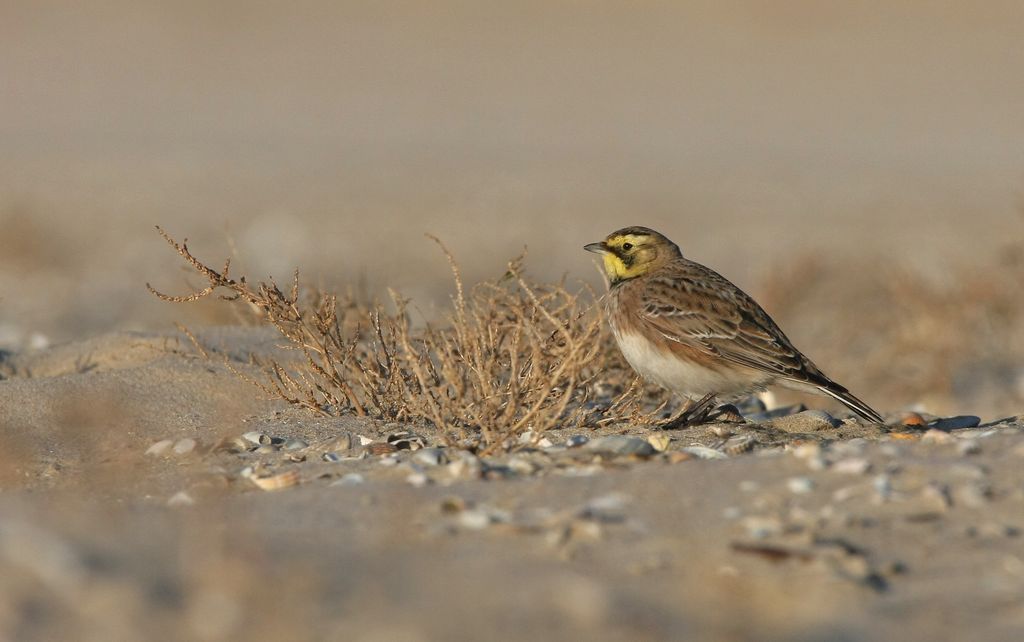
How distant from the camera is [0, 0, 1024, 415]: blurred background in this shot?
36.5 ft

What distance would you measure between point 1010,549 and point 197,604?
2.12m

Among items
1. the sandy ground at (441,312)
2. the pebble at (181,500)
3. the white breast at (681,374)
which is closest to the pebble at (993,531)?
the sandy ground at (441,312)

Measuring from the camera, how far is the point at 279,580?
3541mm

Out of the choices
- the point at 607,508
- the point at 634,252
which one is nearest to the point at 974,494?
the point at 607,508

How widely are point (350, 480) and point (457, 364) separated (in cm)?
146

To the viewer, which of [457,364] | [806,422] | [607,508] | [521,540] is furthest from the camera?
[806,422]

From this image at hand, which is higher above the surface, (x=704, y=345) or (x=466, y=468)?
(x=704, y=345)

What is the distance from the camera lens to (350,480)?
16.3 feet

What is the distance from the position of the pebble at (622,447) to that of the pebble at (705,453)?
0.44ft

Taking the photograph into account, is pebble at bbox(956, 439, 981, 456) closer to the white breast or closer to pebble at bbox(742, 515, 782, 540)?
pebble at bbox(742, 515, 782, 540)

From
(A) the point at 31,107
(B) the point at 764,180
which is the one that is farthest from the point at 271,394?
(A) the point at 31,107

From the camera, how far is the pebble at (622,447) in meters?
5.27

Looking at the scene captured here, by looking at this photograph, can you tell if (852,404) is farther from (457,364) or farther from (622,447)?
(457,364)

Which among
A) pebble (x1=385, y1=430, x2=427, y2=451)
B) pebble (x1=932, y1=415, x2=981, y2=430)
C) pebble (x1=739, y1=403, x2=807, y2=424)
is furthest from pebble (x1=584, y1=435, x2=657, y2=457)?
pebble (x1=932, y1=415, x2=981, y2=430)
